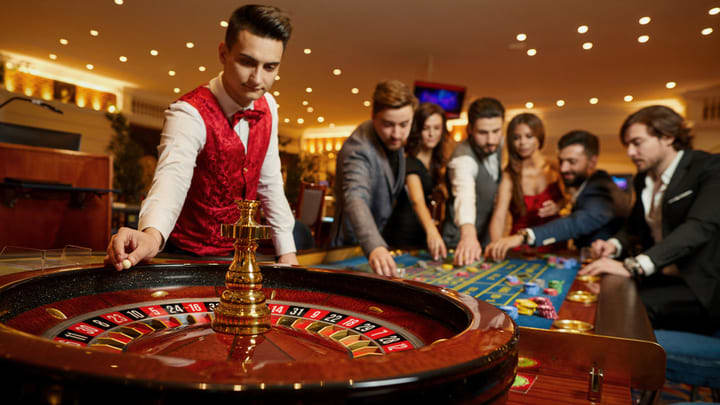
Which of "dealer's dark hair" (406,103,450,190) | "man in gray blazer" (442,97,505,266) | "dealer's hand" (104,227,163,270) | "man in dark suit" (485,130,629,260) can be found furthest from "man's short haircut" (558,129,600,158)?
"dealer's hand" (104,227,163,270)

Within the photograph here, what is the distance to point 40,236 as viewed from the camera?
3811 millimetres

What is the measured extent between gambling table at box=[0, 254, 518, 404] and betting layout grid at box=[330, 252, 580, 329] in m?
0.41

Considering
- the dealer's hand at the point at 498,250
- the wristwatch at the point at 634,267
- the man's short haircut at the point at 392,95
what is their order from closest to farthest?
the wristwatch at the point at 634,267 < the man's short haircut at the point at 392,95 < the dealer's hand at the point at 498,250

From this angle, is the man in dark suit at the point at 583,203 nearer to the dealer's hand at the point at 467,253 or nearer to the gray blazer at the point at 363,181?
the dealer's hand at the point at 467,253

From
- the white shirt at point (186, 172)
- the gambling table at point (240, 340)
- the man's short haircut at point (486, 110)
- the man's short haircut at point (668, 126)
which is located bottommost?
the gambling table at point (240, 340)

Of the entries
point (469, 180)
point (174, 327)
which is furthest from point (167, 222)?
point (469, 180)

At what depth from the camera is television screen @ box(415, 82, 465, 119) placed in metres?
7.36

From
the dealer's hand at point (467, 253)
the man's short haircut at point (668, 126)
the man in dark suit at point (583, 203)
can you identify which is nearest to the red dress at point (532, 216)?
the man in dark suit at point (583, 203)

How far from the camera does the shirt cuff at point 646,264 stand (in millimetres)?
2205

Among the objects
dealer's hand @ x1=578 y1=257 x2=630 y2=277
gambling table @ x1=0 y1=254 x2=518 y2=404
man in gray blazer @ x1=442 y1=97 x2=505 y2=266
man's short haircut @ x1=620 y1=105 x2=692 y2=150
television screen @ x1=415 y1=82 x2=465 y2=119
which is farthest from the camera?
television screen @ x1=415 y1=82 x2=465 y2=119

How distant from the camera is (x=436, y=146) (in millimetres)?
3566

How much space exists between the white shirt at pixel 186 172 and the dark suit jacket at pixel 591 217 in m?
1.86

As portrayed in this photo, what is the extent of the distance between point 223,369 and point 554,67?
959 centimetres

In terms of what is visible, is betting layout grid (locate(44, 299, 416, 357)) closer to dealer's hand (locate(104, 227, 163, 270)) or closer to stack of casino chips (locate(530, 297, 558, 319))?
dealer's hand (locate(104, 227, 163, 270))
